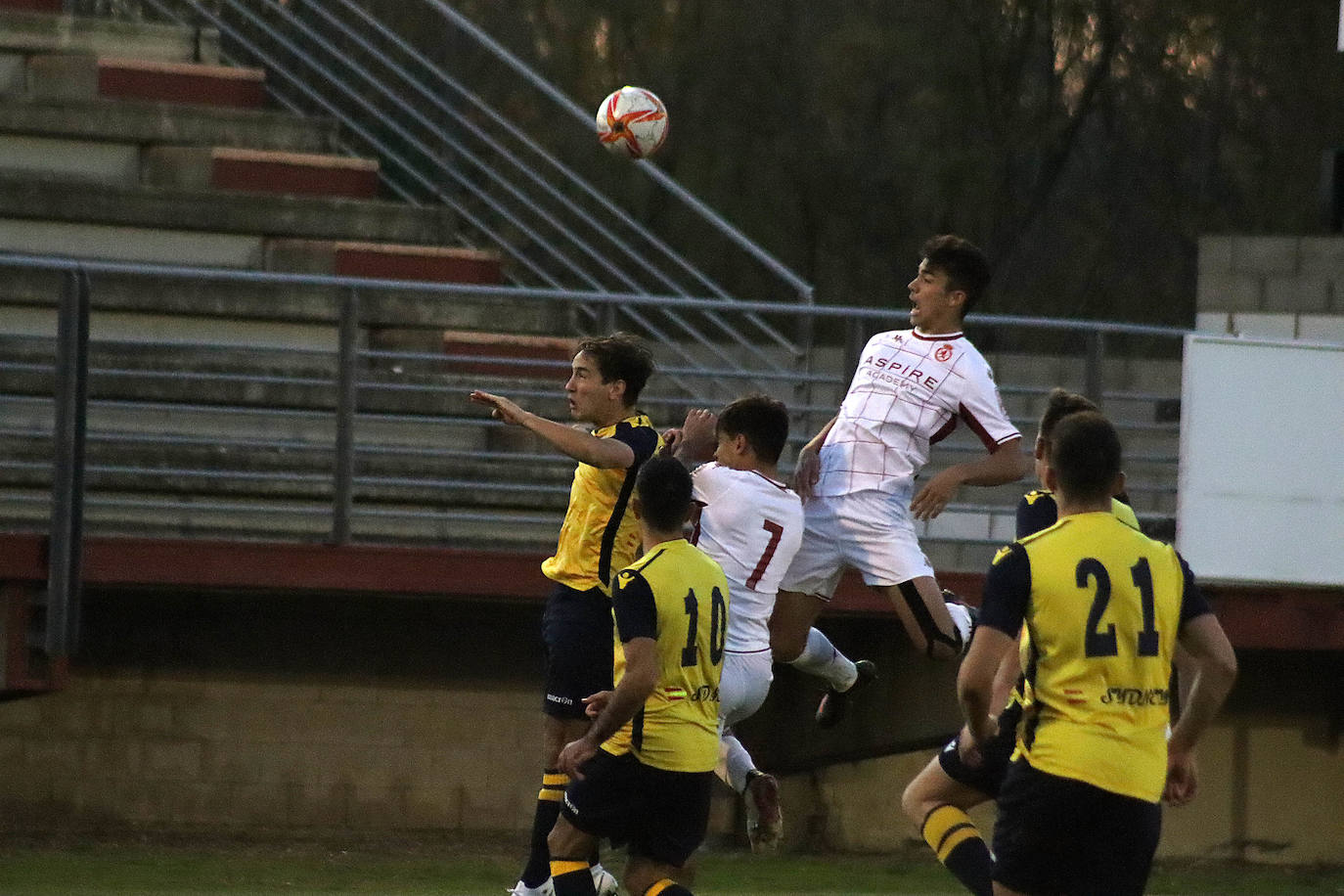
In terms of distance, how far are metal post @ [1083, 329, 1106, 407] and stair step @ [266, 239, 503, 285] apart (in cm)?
435

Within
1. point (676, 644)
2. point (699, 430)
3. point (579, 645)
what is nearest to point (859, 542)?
point (699, 430)

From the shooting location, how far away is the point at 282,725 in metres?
12.1

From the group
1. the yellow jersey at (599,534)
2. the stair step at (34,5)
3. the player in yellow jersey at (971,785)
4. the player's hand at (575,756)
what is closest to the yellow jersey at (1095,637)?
the player in yellow jersey at (971,785)

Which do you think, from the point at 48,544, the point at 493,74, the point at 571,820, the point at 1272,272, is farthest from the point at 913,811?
the point at 493,74

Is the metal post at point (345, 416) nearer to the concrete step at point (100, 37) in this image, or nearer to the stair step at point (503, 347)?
the stair step at point (503, 347)

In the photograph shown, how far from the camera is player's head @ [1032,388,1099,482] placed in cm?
643

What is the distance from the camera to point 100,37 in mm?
15242

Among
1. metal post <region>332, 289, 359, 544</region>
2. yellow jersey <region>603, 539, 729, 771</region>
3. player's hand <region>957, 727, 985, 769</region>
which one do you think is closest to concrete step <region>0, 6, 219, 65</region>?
metal post <region>332, 289, 359, 544</region>

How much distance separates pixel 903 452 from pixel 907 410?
6.9 inches

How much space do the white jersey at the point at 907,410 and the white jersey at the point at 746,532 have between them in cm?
66

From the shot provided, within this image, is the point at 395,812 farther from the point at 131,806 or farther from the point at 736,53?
the point at 736,53

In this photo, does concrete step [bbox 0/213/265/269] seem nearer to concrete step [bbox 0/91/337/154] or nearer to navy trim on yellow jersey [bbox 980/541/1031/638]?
concrete step [bbox 0/91/337/154]

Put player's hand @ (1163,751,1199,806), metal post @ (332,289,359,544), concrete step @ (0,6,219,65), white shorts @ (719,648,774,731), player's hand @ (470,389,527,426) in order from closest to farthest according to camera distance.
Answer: player's hand @ (1163,751,1199,806), player's hand @ (470,389,527,426), white shorts @ (719,648,774,731), metal post @ (332,289,359,544), concrete step @ (0,6,219,65)

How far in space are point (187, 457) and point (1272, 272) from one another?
6884 mm
